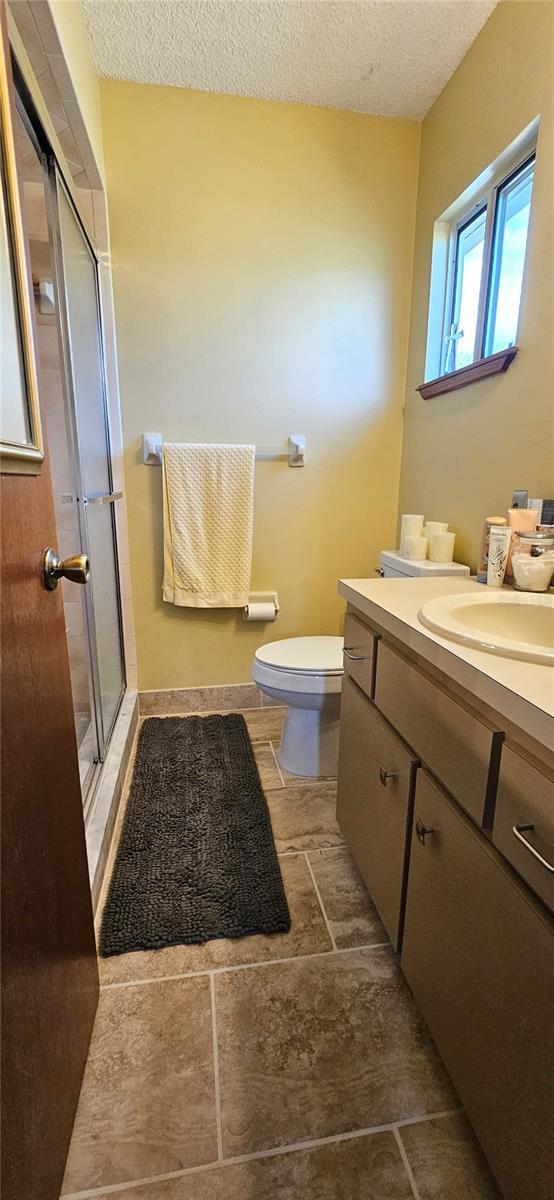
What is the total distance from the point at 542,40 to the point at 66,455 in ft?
5.34

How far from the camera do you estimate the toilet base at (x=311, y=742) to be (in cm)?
183

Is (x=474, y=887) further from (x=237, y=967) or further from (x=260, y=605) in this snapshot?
(x=260, y=605)

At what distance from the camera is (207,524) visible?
6.79ft

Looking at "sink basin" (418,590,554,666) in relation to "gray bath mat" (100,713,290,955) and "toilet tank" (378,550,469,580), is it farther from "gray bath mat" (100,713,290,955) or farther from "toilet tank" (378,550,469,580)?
"gray bath mat" (100,713,290,955)

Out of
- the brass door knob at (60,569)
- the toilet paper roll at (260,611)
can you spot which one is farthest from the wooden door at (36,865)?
the toilet paper roll at (260,611)

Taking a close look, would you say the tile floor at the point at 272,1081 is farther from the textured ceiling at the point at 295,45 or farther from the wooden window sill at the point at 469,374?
the textured ceiling at the point at 295,45

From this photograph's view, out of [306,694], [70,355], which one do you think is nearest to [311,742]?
[306,694]

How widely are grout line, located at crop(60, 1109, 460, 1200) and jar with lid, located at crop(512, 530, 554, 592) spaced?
1023 millimetres

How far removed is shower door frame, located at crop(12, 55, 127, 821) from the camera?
3.89 ft

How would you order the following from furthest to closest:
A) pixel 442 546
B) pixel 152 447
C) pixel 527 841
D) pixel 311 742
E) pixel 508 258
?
1. pixel 152 447
2. pixel 311 742
3. pixel 442 546
4. pixel 508 258
5. pixel 527 841

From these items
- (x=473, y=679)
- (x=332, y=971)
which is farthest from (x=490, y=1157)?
(x=473, y=679)

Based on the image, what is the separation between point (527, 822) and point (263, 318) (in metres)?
1.98

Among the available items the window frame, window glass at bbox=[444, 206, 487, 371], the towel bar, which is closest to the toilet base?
the towel bar

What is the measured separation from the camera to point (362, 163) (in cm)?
195
